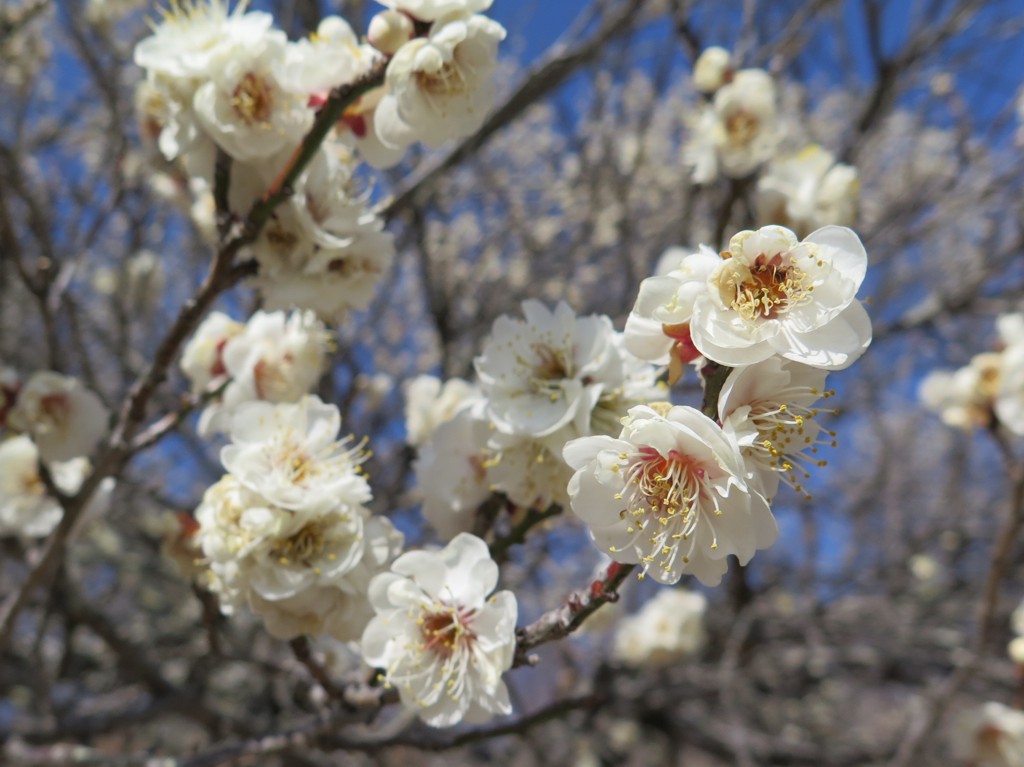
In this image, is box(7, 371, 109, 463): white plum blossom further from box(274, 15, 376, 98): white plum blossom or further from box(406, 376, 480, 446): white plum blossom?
box(274, 15, 376, 98): white plum blossom

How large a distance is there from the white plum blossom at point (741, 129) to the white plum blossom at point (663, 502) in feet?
5.09

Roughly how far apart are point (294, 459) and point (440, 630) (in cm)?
38

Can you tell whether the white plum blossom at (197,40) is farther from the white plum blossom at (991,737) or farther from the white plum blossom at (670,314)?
the white plum blossom at (991,737)

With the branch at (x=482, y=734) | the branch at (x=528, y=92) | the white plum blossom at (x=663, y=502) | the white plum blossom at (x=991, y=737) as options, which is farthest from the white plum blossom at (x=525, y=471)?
the white plum blossom at (x=991, y=737)

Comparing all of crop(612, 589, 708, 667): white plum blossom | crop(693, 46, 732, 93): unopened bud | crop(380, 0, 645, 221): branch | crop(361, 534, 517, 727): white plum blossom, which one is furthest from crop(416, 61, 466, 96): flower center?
crop(612, 589, 708, 667): white plum blossom

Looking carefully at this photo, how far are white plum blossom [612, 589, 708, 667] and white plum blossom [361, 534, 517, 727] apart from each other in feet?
8.06

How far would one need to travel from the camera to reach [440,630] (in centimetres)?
121

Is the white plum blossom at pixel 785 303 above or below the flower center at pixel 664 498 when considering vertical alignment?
above

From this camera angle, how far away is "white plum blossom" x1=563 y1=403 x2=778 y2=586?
966 millimetres

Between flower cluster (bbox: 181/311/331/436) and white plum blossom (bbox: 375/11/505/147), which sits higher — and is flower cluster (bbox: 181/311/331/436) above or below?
below

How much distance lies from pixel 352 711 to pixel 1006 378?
6.45 feet

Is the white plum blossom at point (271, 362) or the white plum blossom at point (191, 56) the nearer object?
the white plum blossom at point (191, 56)

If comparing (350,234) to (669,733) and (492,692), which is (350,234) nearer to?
(492,692)

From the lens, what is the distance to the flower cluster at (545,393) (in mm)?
1231
